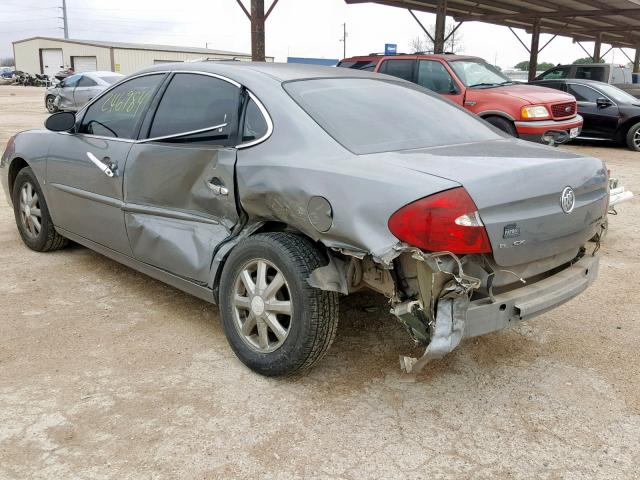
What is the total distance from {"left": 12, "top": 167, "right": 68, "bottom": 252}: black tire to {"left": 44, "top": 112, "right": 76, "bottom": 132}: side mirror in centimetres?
62

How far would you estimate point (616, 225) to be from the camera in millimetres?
6582

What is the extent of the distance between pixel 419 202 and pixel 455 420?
107cm

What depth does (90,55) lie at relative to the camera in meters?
52.6

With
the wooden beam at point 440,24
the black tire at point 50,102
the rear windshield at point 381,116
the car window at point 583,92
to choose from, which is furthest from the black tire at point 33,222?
the black tire at point 50,102

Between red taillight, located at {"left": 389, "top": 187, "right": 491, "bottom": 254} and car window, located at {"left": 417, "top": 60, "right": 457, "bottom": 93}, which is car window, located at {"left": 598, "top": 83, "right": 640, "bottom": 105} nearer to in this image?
car window, located at {"left": 417, "top": 60, "right": 457, "bottom": 93}

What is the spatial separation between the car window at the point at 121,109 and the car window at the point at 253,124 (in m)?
0.95

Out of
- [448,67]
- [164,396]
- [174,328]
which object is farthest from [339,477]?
[448,67]

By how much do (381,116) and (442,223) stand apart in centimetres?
108

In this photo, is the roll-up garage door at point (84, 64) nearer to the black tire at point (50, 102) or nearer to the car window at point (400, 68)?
the black tire at point (50, 102)

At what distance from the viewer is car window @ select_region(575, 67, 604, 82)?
56.5 ft

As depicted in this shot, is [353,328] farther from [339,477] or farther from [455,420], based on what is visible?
[339,477]

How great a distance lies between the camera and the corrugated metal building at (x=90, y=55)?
50.8 m

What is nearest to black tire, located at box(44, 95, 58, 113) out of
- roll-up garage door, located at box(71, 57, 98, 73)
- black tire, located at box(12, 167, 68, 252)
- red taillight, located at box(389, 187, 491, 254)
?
black tire, located at box(12, 167, 68, 252)

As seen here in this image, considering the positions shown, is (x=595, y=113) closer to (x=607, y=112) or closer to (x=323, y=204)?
(x=607, y=112)
